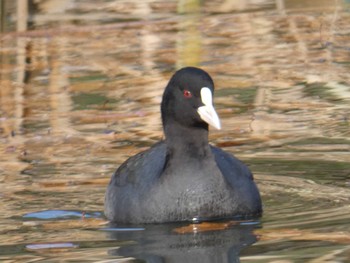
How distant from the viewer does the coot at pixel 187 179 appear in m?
6.54

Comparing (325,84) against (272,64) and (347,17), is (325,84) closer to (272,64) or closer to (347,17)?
(272,64)

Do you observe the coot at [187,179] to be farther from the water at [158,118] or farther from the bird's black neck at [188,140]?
the water at [158,118]

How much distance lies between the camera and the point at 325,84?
1044 centimetres

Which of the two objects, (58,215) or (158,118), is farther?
(158,118)

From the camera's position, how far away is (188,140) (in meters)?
6.70

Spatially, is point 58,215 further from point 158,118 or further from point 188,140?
point 158,118

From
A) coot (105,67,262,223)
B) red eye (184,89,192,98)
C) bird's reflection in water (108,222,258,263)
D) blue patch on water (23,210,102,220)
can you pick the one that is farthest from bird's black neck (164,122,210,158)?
blue patch on water (23,210,102,220)

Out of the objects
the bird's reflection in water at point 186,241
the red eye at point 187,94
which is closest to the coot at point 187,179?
the red eye at point 187,94

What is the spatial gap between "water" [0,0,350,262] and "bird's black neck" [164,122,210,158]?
0.44 metres

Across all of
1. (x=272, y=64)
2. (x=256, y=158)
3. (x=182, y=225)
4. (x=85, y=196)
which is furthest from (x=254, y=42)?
(x=182, y=225)

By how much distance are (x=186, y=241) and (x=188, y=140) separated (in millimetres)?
759

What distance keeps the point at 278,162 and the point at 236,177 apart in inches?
45.1

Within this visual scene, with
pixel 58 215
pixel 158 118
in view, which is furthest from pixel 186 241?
pixel 158 118

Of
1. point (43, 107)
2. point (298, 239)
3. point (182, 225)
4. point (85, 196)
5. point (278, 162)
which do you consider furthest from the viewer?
point (43, 107)
